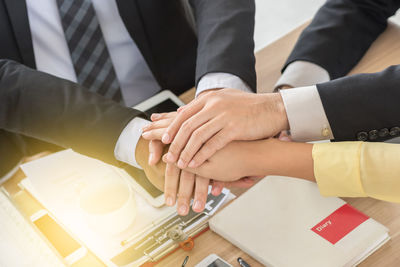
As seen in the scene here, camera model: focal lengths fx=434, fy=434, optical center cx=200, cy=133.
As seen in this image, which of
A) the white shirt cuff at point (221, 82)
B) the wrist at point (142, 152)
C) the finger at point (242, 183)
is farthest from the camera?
the white shirt cuff at point (221, 82)

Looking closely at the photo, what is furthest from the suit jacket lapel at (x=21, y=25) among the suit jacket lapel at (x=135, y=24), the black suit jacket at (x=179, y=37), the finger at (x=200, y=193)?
the finger at (x=200, y=193)

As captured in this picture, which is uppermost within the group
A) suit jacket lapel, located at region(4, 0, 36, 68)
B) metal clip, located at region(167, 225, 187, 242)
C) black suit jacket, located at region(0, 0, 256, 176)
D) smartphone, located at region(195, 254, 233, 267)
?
suit jacket lapel, located at region(4, 0, 36, 68)

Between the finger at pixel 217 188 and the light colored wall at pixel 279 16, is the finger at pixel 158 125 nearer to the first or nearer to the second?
the finger at pixel 217 188

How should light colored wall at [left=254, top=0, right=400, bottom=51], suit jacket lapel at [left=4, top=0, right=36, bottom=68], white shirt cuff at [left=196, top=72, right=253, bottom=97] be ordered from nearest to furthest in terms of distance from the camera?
Result: white shirt cuff at [left=196, top=72, right=253, bottom=97]
suit jacket lapel at [left=4, top=0, right=36, bottom=68]
light colored wall at [left=254, top=0, right=400, bottom=51]

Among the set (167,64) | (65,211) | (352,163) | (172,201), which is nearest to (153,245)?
(172,201)

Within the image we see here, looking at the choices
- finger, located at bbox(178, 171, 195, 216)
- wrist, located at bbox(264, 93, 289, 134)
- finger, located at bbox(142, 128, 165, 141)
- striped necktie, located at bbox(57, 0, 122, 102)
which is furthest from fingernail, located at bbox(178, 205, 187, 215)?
striped necktie, located at bbox(57, 0, 122, 102)

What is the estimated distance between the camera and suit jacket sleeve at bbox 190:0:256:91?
1.40m

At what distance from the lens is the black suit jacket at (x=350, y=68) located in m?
1.12

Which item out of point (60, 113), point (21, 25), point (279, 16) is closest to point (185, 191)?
point (60, 113)

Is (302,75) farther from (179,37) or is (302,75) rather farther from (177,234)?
(177,234)

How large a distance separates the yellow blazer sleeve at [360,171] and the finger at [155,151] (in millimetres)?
428

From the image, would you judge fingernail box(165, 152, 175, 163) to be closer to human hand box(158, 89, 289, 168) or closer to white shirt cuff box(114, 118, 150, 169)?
human hand box(158, 89, 289, 168)

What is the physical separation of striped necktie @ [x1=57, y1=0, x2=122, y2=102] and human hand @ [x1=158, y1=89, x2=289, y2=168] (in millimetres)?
566

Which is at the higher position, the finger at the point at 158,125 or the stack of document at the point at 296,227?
the finger at the point at 158,125
